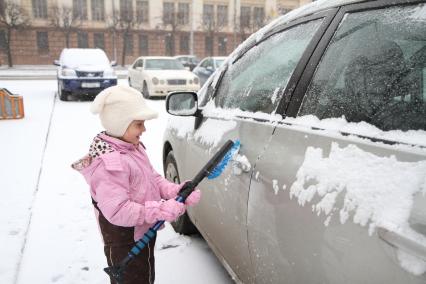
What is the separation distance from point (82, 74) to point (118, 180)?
1132cm

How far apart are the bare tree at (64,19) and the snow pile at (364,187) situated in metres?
38.4

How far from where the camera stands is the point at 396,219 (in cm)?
101

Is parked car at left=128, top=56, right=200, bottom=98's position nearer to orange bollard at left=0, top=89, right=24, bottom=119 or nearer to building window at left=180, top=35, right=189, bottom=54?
orange bollard at left=0, top=89, right=24, bottom=119

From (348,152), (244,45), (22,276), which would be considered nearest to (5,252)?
(22,276)

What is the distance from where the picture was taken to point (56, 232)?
3322 millimetres

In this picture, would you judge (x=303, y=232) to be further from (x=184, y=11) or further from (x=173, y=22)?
→ (x=184, y=11)

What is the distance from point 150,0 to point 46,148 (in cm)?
3733

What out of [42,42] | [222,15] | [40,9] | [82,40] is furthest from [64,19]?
[222,15]

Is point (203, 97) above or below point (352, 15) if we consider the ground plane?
below

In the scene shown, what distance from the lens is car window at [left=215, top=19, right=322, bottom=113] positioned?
1.79m

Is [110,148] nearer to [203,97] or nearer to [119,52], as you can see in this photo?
[203,97]

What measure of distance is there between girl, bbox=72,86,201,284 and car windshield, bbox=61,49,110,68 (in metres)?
11.5

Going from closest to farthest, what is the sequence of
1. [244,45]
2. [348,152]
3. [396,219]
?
[396,219] < [348,152] < [244,45]

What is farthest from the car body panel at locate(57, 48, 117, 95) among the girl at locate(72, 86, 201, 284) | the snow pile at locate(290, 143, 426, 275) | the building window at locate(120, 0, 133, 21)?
the building window at locate(120, 0, 133, 21)
